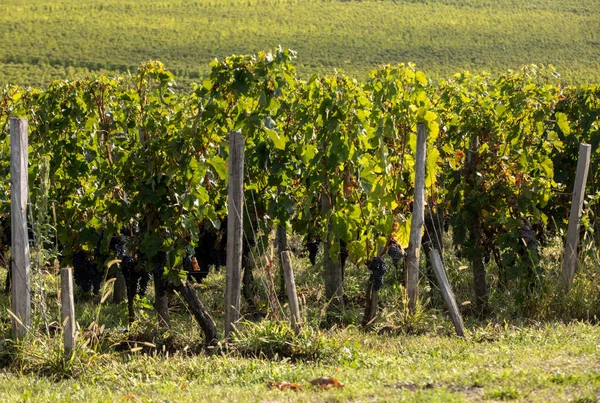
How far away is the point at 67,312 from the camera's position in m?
5.60

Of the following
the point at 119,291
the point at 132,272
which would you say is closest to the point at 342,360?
the point at 132,272

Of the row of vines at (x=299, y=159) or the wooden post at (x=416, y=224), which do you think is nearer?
the row of vines at (x=299, y=159)

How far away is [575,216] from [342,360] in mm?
2901

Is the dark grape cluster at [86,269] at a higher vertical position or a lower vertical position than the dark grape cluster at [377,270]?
lower

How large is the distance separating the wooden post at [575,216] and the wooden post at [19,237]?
435cm

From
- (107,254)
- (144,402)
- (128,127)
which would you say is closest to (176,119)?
Answer: (128,127)

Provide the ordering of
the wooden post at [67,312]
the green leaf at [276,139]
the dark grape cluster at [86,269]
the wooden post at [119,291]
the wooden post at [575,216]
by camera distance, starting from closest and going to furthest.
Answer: the wooden post at [67,312] < the green leaf at [276,139] < the wooden post at [575,216] < the dark grape cluster at [86,269] < the wooden post at [119,291]

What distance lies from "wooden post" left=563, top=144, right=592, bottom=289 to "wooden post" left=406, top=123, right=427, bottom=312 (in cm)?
138

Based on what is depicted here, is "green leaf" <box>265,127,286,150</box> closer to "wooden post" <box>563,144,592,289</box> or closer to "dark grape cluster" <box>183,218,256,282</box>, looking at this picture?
"dark grape cluster" <box>183,218,256,282</box>

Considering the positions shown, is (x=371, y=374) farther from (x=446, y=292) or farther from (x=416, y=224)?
(x=416, y=224)

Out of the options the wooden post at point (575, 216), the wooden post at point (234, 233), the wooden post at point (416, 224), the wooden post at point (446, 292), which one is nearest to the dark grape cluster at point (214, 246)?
the wooden post at point (234, 233)

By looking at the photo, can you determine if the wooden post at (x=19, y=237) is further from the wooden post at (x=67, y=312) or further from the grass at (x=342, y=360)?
the wooden post at (x=67, y=312)

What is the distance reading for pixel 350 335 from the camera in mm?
6516

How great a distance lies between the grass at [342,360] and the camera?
477cm
